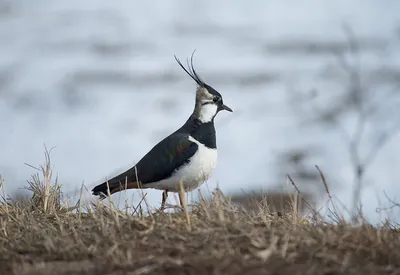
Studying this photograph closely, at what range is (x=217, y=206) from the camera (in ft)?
13.4

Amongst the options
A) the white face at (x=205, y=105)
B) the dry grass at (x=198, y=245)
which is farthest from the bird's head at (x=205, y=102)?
the dry grass at (x=198, y=245)

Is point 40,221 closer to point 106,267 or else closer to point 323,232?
point 106,267

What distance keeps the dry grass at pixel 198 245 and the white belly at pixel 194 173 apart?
1349mm

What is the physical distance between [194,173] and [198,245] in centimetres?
206

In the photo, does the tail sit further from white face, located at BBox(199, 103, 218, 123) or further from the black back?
white face, located at BBox(199, 103, 218, 123)

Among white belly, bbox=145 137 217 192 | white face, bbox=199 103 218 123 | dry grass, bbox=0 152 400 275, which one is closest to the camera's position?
dry grass, bbox=0 152 400 275

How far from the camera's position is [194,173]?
18.6 ft

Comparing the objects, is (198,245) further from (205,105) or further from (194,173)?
(205,105)

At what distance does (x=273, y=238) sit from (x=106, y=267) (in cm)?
72

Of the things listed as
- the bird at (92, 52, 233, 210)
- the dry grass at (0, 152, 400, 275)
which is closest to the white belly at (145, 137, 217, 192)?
the bird at (92, 52, 233, 210)

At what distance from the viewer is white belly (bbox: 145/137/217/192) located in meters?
5.68

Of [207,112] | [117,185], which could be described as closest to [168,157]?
[117,185]

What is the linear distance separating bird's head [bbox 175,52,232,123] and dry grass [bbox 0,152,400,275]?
179cm

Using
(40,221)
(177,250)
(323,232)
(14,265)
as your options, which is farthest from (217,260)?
(40,221)
